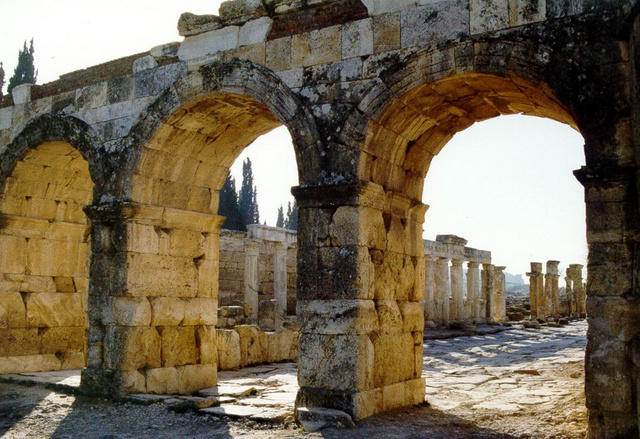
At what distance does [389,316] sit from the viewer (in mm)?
7047

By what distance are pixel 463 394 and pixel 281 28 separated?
4.89m

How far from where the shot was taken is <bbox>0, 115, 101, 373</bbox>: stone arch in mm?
9719

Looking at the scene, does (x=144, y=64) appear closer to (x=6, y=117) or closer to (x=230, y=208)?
(x=6, y=117)

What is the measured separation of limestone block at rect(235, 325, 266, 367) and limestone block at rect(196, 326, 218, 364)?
2150mm

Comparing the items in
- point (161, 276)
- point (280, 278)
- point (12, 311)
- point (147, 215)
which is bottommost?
point (12, 311)

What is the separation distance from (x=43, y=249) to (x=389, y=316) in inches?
228

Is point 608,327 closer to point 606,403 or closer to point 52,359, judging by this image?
point 606,403

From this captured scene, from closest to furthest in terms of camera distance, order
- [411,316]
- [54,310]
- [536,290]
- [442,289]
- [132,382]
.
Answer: [411,316] → [132,382] → [54,310] → [442,289] → [536,290]

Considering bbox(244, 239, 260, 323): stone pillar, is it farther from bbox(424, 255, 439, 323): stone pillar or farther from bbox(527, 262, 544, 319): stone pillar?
bbox(527, 262, 544, 319): stone pillar

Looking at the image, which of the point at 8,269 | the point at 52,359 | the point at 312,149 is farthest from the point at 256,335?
the point at 312,149

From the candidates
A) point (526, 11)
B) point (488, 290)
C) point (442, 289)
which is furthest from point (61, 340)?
point (488, 290)

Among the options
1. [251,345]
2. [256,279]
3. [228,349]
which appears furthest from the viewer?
[256,279]

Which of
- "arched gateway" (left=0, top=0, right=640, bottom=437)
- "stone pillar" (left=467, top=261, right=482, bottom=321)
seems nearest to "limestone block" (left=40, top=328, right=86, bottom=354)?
"arched gateway" (left=0, top=0, right=640, bottom=437)

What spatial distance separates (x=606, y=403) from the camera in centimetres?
537
